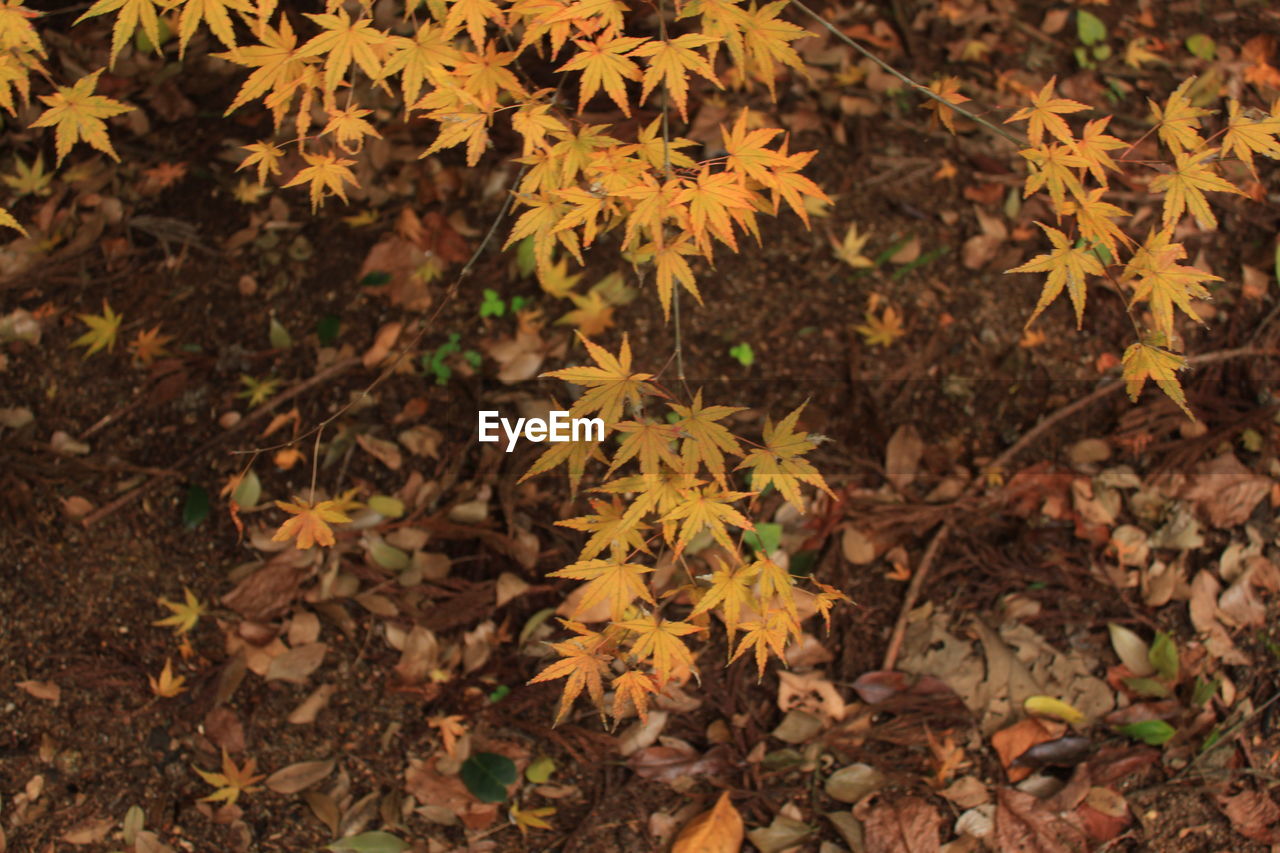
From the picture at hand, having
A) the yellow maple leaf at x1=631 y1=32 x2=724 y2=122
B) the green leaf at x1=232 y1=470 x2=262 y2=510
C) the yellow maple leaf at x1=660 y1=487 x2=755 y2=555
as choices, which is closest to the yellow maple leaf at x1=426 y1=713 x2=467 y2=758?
the green leaf at x1=232 y1=470 x2=262 y2=510

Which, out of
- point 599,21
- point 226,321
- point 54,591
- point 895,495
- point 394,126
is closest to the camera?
point 599,21

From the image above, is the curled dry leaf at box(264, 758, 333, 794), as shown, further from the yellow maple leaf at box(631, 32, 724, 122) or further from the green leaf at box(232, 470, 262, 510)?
the yellow maple leaf at box(631, 32, 724, 122)

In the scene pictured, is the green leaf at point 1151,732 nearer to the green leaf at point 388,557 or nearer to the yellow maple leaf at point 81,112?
the green leaf at point 388,557

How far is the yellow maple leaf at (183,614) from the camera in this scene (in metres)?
2.07

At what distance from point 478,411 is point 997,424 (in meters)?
1.28

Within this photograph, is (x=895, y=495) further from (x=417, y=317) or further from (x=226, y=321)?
(x=226, y=321)

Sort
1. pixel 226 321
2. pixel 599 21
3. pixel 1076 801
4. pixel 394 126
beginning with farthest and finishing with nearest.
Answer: pixel 394 126 < pixel 226 321 < pixel 1076 801 < pixel 599 21

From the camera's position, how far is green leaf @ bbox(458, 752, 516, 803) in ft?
6.27

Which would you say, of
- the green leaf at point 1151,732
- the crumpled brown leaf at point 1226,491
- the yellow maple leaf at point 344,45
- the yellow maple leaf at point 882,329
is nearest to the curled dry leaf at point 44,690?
the yellow maple leaf at point 344,45

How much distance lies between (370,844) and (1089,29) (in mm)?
2989

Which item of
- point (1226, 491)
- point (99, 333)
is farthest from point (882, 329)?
point (99, 333)

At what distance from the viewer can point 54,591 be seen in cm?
210

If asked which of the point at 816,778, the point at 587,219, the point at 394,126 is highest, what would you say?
the point at 587,219

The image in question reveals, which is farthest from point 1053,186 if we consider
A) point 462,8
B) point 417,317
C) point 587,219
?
point 417,317
